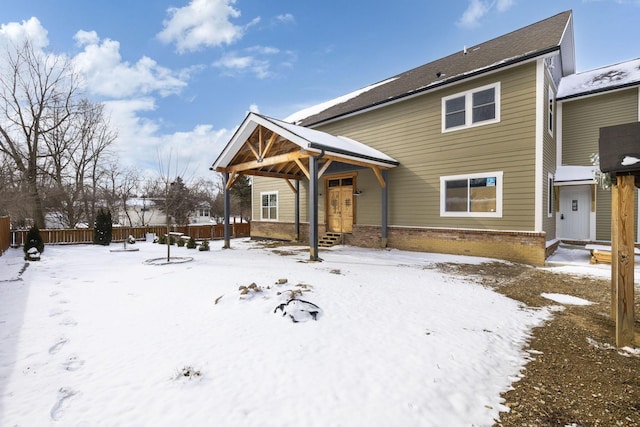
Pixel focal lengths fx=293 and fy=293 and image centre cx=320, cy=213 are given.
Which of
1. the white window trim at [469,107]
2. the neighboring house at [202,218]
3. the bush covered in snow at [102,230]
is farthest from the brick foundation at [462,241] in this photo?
the neighboring house at [202,218]

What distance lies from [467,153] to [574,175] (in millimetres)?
4440

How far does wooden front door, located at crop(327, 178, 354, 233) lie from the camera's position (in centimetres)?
1297

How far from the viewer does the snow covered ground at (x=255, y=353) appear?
7.74 ft

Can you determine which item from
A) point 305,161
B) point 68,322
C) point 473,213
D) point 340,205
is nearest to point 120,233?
point 305,161

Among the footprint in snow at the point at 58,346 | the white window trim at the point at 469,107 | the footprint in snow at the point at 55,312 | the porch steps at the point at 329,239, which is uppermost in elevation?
the white window trim at the point at 469,107

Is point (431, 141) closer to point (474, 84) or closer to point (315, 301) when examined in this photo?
point (474, 84)

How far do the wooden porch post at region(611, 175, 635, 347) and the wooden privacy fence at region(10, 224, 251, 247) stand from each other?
15914 millimetres

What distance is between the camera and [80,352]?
10.8 feet

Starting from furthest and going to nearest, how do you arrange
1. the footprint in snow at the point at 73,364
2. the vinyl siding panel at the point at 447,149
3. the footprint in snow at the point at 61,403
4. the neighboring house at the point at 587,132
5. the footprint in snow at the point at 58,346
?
1. the neighboring house at the point at 587,132
2. the vinyl siding panel at the point at 447,149
3. the footprint in snow at the point at 58,346
4. the footprint in snow at the point at 73,364
5. the footprint in snow at the point at 61,403

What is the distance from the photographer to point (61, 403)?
7.98 ft

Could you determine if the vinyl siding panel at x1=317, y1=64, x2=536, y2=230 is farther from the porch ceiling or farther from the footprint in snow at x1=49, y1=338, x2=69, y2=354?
the footprint in snow at x1=49, y1=338, x2=69, y2=354

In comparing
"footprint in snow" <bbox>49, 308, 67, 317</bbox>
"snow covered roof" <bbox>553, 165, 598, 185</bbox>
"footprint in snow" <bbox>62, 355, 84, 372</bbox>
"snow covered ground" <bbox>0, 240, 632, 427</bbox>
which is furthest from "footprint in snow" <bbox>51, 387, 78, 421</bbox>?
"snow covered roof" <bbox>553, 165, 598, 185</bbox>

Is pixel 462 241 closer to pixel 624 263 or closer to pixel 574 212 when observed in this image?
pixel 574 212

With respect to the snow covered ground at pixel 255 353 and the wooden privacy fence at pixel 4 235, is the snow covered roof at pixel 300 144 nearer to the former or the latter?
the snow covered ground at pixel 255 353
